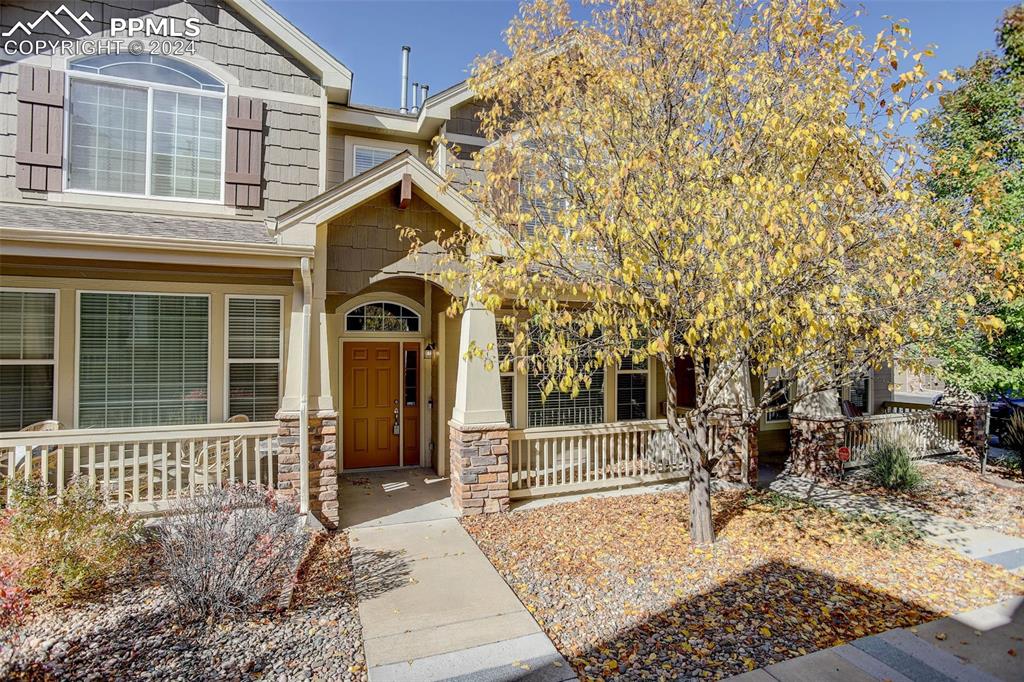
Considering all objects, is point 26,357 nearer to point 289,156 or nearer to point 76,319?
point 76,319

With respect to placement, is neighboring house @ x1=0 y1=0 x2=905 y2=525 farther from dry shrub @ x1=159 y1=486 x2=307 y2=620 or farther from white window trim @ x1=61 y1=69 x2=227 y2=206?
dry shrub @ x1=159 y1=486 x2=307 y2=620

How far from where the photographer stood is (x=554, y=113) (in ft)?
19.2

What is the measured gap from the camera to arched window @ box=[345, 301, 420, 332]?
865 cm

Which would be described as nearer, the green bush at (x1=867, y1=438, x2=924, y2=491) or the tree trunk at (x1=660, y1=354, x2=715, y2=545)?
the tree trunk at (x1=660, y1=354, x2=715, y2=545)

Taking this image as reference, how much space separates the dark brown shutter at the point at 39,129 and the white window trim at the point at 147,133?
7 cm

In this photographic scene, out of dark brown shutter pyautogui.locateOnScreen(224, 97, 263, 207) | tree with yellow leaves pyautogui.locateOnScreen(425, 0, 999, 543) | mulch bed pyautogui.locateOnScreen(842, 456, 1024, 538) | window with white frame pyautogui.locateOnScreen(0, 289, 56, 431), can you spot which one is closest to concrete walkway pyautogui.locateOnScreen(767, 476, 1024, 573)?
mulch bed pyautogui.locateOnScreen(842, 456, 1024, 538)

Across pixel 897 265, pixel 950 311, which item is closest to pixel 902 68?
pixel 897 265

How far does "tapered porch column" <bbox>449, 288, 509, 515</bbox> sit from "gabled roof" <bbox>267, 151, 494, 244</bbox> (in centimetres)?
116

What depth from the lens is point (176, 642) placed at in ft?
12.5

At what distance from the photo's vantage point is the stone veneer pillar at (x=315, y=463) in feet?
19.8

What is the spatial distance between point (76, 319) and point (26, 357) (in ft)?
2.37

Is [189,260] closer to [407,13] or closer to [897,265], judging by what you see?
[407,13]

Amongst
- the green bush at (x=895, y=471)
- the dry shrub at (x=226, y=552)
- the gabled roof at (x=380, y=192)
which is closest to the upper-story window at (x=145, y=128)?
the gabled roof at (x=380, y=192)

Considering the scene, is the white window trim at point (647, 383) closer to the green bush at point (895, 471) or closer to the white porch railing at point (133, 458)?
the green bush at point (895, 471)
